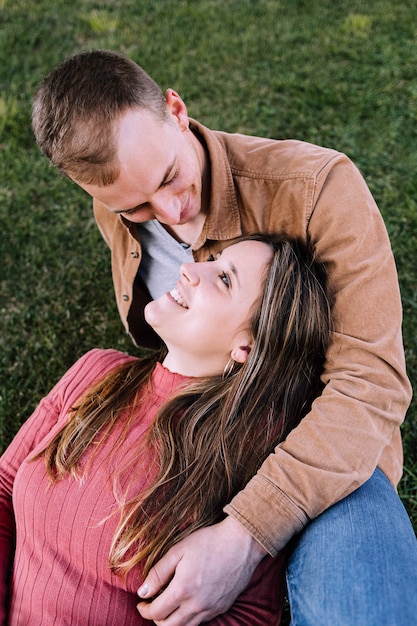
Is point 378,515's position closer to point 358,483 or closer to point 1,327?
point 358,483

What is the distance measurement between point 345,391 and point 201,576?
73 centimetres

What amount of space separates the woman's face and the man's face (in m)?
0.26

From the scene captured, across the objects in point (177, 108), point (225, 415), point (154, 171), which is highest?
point (177, 108)

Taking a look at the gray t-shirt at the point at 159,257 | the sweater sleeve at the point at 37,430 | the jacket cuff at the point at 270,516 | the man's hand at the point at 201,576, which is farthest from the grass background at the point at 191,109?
the man's hand at the point at 201,576

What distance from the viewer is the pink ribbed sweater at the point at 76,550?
1.84m

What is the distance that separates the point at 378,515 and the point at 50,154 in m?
1.61

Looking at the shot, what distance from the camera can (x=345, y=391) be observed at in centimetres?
196

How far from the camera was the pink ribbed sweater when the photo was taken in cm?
184

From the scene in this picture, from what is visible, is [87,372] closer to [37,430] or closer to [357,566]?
[37,430]

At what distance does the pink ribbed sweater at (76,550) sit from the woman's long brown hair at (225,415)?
0.20 feet

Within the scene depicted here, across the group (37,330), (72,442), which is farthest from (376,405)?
(37,330)

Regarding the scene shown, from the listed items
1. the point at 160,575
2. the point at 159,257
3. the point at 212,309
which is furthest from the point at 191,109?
the point at 160,575

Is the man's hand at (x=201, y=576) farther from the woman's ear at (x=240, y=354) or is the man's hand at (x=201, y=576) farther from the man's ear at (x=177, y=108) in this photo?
the man's ear at (x=177, y=108)

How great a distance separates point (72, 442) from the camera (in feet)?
6.79
